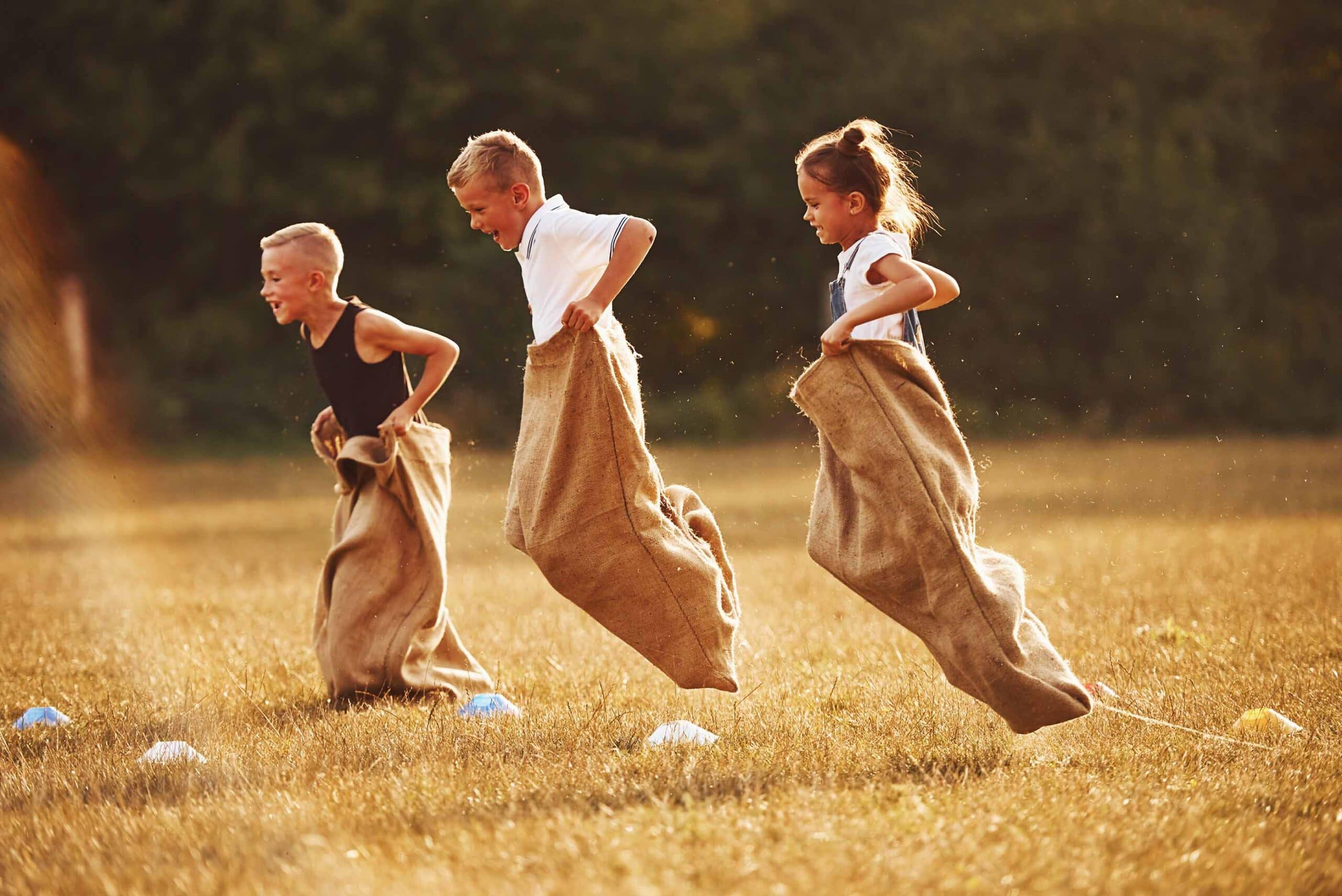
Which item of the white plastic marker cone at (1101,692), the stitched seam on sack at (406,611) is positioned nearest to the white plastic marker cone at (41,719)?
the stitched seam on sack at (406,611)

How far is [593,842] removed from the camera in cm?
→ 346

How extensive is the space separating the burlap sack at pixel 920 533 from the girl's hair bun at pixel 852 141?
0.63 m

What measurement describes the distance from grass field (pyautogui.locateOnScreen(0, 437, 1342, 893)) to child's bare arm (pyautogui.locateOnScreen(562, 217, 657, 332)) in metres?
1.32

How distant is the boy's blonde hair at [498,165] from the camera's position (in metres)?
4.93

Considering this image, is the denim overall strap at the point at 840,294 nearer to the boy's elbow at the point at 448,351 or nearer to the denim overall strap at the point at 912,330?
the denim overall strap at the point at 912,330

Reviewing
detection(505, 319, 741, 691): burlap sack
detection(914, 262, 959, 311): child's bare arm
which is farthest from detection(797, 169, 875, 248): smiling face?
detection(505, 319, 741, 691): burlap sack

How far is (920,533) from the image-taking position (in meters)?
4.33

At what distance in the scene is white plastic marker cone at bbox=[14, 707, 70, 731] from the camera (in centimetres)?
543

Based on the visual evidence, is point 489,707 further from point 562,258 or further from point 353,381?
point 562,258

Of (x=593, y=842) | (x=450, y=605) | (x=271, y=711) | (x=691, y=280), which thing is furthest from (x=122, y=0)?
(x=593, y=842)

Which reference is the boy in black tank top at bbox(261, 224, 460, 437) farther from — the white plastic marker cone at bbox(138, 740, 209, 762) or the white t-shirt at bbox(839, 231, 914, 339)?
the white t-shirt at bbox(839, 231, 914, 339)

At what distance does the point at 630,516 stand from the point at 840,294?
3.12 feet

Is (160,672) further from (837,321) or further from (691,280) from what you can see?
(691,280)

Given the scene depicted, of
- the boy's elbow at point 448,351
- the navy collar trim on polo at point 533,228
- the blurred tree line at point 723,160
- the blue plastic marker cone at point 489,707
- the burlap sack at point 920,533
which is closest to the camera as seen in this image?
the burlap sack at point 920,533
